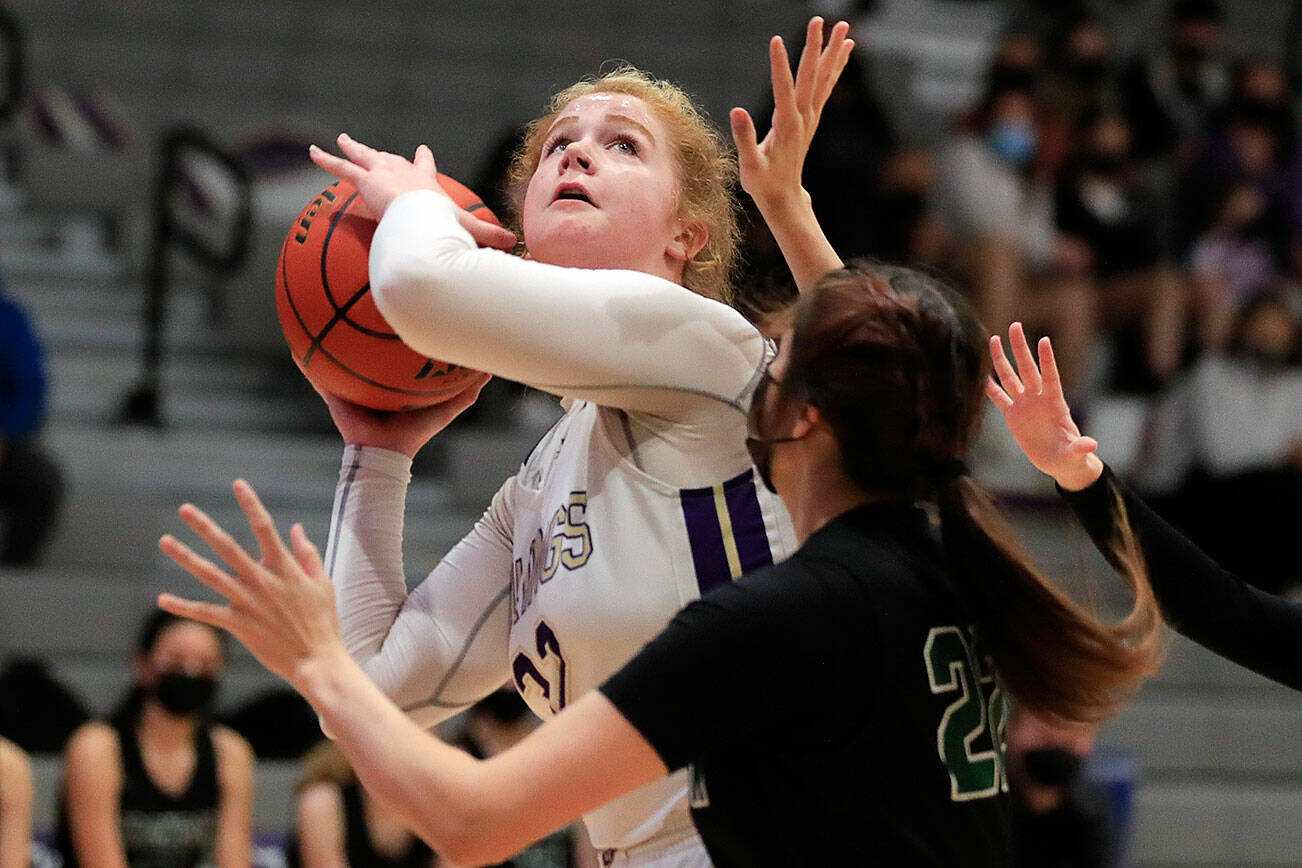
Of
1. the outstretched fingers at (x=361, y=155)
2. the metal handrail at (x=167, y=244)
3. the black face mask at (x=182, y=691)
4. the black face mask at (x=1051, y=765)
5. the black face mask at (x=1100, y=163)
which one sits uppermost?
the outstretched fingers at (x=361, y=155)

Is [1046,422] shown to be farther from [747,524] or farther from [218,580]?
[218,580]

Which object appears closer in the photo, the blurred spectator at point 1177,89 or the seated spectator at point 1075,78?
the seated spectator at point 1075,78

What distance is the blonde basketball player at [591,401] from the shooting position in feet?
6.77

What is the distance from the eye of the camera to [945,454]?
185 centimetres

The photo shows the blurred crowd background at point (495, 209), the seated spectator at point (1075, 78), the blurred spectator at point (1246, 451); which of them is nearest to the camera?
the blurred crowd background at point (495, 209)

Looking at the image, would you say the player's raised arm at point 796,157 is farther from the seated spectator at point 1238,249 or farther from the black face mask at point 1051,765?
the seated spectator at point 1238,249

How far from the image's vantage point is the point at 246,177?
7.03 metres

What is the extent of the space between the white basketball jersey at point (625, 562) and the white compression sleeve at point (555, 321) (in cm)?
11

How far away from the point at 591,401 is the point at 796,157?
0.49 m

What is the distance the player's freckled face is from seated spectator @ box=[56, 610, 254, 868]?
2.92 m

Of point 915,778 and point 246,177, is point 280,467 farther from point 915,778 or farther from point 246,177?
point 915,778

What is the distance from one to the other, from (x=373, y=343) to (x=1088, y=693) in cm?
104

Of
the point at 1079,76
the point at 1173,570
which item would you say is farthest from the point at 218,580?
the point at 1079,76

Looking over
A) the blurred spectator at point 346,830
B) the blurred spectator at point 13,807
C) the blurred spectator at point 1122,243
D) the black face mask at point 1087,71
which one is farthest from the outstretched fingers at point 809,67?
the black face mask at point 1087,71
